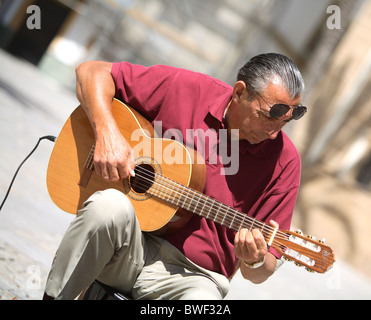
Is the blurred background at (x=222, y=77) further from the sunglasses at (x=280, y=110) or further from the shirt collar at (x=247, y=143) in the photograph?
the sunglasses at (x=280, y=110)

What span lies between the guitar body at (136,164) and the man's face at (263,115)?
0.31m

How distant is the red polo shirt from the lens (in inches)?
100

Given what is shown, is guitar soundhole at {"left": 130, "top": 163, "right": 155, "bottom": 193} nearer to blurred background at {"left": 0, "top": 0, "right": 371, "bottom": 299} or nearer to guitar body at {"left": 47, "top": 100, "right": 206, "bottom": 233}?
guitar body at {"left": 47, "top": 100, "right": 206, "bottom": 233}

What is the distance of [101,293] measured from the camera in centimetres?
240

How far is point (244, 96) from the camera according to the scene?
8.65 feet

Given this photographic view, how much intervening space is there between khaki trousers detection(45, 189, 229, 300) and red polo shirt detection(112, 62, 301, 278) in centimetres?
10

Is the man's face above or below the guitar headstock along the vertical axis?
above

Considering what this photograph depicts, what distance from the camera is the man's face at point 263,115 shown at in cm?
251

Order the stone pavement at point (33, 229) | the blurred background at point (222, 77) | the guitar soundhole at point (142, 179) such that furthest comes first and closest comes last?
the blurred background at point (222, 77) < the stone pavement at point (33, 229) < the guitar soundhole at point (142, 179)

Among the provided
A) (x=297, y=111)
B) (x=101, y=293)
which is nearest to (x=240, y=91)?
(x=297, y=111)

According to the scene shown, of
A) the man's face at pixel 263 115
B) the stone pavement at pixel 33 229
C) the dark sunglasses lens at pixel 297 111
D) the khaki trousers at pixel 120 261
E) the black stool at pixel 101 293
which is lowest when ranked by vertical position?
the stone pavement at pixel 33 229

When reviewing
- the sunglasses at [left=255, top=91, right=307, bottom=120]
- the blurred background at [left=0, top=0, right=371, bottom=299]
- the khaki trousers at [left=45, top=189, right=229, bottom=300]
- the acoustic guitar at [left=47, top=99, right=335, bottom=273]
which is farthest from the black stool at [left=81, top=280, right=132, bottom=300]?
the sunglasses at [left=255, top=91, right=307, bottom=120]

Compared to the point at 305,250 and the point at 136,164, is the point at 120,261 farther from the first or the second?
the point at 305,250

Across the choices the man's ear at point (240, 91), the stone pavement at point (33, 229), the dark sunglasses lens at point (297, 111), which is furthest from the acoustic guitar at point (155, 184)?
the stone pavement at point (33, 229)
